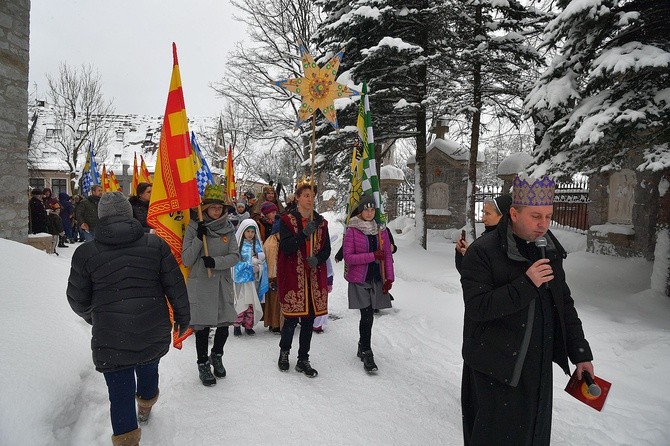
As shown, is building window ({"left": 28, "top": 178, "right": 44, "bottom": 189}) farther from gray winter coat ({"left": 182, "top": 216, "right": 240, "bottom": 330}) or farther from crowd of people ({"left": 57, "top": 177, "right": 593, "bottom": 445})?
crowd of people ({"left": 57, "top": 177, "right": 593, "bottom": 445})

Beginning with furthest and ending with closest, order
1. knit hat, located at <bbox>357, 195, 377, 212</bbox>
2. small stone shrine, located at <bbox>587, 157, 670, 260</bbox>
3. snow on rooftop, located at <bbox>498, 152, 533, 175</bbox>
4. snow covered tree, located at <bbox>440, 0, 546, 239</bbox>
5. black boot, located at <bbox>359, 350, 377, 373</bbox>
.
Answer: snow on rooftop, located at <bbox>498, 152, 533, 175</bbox> → snow covered tree, located at <bbox>440, 0, 546, 239</bbox> → small stone shrine, located at <bbox>587, 157, 670, 260</bbox> → knit hat, located at <bbox>357, 195, 377, 212</bbox> → black boot, located at <bbox>359, 350, 377, 373</bbox>

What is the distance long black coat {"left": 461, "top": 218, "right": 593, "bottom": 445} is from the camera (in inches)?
89.9

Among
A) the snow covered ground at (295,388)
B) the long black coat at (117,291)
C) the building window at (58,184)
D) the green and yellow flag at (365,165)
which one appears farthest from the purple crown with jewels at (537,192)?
the building window at (58,184)

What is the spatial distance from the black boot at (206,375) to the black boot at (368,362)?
5.64 ft

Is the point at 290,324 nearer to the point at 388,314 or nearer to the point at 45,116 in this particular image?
the point at 388,314

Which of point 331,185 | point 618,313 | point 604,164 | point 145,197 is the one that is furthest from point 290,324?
point 331,185

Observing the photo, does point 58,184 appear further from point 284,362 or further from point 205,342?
point 284,362

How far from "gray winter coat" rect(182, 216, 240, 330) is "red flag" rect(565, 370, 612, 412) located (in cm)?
316

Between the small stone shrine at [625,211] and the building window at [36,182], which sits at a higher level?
the building window at [36,182]

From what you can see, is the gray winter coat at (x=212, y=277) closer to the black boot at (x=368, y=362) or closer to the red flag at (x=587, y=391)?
the black boot at (x=368, y=362)

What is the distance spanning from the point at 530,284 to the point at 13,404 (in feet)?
10.9

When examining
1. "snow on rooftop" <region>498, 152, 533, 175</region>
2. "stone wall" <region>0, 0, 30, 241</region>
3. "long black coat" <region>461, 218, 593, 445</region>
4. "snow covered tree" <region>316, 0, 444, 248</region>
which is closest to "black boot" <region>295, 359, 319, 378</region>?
"long black coat" <region>461, 218, 593, 445</region>

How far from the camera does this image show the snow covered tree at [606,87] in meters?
5.39

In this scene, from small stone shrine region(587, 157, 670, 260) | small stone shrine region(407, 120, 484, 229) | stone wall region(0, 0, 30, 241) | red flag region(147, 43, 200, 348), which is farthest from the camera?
small stone shrine region(407, 120, 484, 229)
